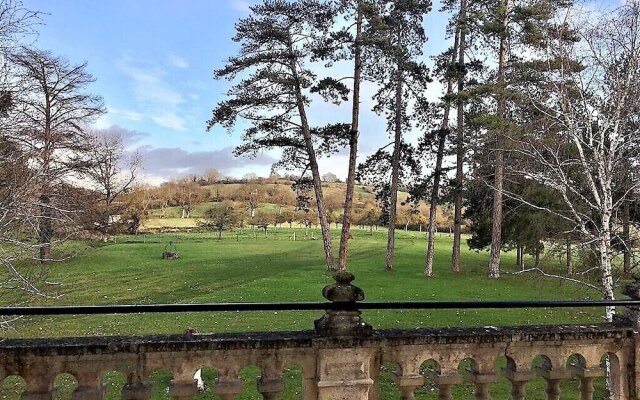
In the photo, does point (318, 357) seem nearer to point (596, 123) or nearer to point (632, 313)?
point (632, 313)

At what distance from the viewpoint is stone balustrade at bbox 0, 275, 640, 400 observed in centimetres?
245

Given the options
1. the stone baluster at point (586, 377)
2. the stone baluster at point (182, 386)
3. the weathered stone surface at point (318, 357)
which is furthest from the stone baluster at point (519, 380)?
the stone baluster at point (182, 386)

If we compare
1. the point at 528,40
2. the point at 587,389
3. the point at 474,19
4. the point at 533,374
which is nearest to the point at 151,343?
the point at 533,374

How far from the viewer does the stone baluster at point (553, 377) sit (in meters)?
3.02

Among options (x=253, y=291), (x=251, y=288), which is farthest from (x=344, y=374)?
(x=251, y=288)

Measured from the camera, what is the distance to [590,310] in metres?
16.6

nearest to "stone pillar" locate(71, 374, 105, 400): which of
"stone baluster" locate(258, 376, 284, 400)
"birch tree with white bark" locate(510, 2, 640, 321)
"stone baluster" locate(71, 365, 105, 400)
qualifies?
"stone baluster" locate(71, 365, 105, 400)

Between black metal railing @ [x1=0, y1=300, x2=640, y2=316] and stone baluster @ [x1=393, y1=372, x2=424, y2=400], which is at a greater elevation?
black metal railing @ [x1=0, y1=300, x2=640, y2=316]

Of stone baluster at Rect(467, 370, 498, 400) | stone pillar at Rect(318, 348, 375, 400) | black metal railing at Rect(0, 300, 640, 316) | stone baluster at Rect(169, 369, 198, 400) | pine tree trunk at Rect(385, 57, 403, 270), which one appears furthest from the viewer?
pine tree trunk at Rect(385, 57, 403, 270)

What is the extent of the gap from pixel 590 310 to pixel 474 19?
46.0 ft

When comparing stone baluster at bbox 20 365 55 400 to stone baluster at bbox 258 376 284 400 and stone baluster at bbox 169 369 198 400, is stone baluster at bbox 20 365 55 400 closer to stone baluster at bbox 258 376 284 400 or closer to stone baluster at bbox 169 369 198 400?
stone baluster at bbox 169 369 198 400

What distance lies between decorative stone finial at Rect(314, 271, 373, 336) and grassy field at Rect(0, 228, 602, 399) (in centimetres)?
391

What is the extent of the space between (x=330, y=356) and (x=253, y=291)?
57.2ft

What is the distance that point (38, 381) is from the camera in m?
2.45
